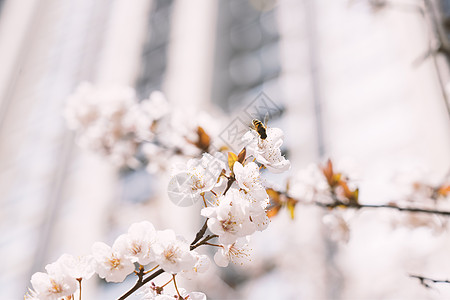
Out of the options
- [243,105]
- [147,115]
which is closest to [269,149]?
[147,115]

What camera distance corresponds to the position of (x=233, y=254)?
0.53 meters

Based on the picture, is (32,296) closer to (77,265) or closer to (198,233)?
(77,265)

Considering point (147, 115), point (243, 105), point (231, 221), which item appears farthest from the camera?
point (243, 105)

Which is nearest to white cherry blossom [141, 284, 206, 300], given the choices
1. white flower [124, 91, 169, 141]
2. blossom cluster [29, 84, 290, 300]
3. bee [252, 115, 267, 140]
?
blossom cluster [29, 84, 290, 300]

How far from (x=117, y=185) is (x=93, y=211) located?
0.50 m

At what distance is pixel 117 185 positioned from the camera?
525 centimetres

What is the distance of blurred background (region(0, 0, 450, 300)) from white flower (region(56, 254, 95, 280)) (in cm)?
71

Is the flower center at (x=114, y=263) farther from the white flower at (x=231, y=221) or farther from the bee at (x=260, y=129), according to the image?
the bee at (x=260, y=129)

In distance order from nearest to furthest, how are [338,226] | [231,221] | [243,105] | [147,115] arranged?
[231,221], [338,226], [147,115], [243,105]

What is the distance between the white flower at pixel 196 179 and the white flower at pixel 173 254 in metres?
0.05

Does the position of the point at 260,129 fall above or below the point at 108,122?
above

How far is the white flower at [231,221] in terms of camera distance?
1.50 feet

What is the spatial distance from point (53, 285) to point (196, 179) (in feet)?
0.73

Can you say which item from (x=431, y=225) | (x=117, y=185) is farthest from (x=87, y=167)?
(x=431, y=225)
